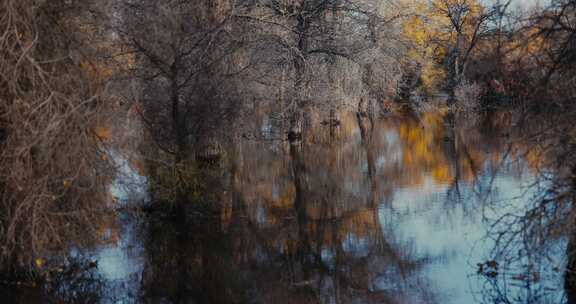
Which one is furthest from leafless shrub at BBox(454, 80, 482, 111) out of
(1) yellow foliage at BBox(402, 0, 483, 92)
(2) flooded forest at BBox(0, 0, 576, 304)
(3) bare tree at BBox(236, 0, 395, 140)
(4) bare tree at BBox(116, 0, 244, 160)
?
(4) bare tree at BBox(116, 0, 244, 160)

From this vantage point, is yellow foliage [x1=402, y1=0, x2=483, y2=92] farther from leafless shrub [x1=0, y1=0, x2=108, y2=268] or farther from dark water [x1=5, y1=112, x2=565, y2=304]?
leafless shrub [x1=0, y1=0, x2=108, y2=268]

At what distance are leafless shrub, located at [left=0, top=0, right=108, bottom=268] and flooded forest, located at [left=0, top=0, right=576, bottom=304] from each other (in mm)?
32

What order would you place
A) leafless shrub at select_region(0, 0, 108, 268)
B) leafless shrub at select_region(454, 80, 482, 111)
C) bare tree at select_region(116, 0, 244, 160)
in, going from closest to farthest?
1. leafless shrub at select_region(0, 0, 108, 268)
2. bare tree at select_region(116, 0, 244, 160)
3. leafless shrub at select_region(454, 80, 482, 111)

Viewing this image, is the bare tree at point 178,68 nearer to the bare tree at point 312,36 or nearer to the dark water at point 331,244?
the dark water at point 331,244

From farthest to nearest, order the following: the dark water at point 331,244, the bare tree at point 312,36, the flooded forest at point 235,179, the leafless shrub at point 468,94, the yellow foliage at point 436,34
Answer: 1. the yellow foliage at point 436,34
2. the leafless shrub at point 468,94
3. the bare tree at point 312,36
4. the dark water at point 331,244
5. the flooded forest at point 235,179

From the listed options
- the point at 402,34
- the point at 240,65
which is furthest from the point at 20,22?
the point at 402,34

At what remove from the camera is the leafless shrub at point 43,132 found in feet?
24.8

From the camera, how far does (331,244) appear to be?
11.7 m

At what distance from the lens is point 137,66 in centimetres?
1377

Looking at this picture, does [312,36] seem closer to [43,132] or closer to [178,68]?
[178,68]

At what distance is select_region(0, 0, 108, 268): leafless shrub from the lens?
7.57 metres

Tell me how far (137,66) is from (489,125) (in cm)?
2033

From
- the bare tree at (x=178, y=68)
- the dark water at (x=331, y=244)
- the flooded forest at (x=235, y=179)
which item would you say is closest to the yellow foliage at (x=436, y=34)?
the flooded forest at (x=235, y=179)

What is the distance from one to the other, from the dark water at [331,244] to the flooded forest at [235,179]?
0.05 metres
